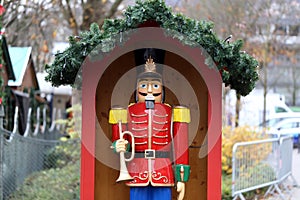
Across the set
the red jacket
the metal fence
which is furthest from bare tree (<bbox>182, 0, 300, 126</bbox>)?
the red jacket

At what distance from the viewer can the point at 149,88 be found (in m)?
5.04

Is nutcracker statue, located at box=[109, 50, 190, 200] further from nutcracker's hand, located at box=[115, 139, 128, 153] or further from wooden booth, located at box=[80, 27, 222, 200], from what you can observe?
wooden booth, located at box=[80, 27, 222, 200]

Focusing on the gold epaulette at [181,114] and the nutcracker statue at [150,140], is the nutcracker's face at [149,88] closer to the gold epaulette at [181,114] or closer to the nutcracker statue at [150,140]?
the nutcracker statue at [150,140]

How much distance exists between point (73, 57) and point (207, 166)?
1694 millimetres

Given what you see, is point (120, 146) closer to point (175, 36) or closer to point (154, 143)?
point (154, 143)

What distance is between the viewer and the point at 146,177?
16.3 ft

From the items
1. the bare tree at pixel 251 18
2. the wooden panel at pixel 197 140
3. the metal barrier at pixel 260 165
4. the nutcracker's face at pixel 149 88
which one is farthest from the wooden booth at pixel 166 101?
the bare tree at pixel 251 18

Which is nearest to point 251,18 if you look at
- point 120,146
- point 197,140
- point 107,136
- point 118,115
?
point 197,140

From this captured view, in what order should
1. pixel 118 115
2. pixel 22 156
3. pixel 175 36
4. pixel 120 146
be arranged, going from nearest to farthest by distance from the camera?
pixel 175 36
pixel 120 146
pixel 118 115
pixel 22 156

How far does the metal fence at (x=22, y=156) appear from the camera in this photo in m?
8.99

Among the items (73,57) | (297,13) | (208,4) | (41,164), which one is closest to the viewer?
(73,57)

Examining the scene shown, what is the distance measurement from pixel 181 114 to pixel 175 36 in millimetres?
773

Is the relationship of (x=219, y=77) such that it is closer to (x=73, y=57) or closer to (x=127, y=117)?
(x=127, y=117)

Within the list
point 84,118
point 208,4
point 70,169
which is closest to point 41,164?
point 70,169
